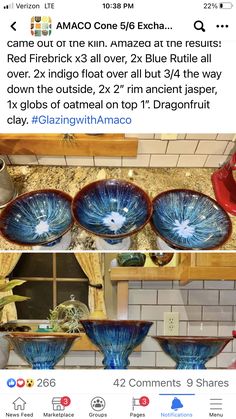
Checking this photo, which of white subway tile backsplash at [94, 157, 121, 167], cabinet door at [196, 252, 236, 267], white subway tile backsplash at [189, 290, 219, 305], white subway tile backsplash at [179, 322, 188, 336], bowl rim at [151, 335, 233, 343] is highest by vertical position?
white subway tile backsplash at [94, 157, 121, 167]

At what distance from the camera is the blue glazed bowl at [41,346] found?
0.72 m

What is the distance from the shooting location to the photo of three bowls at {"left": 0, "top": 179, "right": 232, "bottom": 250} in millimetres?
729

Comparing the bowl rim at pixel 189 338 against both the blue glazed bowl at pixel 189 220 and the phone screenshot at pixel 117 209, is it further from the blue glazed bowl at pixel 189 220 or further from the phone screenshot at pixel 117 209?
the blue glazed bowl at pixel 189 220

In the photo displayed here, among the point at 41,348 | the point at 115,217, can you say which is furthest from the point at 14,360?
the point at 115,217

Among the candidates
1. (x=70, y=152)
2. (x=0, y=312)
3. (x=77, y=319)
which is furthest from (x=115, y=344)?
(x=70, y=152)

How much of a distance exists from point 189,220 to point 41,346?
28cm

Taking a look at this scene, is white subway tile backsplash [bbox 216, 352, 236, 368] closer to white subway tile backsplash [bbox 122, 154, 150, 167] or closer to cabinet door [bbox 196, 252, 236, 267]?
cabinet door [bbox 196, 252, 236, 267]

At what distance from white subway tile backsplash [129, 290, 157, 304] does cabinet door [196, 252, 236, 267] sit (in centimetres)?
9
